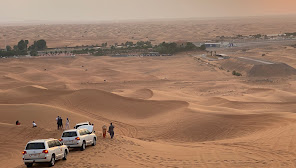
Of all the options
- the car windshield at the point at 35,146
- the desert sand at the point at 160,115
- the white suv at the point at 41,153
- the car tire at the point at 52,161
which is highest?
the car windshield at the point at 35,146

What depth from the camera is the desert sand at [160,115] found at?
56.7 feet

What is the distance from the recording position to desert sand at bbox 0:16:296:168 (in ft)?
56.7

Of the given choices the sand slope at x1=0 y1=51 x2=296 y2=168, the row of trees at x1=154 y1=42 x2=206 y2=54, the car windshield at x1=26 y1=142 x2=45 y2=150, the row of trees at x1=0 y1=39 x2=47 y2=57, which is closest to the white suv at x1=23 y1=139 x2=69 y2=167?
the car windshield at x1=26 y1=142 x2=45 y2=150

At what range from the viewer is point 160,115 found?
3102 centimetres

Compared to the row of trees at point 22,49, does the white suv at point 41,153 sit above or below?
above

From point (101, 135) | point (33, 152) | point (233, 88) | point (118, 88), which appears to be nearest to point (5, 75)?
point (118, 88)

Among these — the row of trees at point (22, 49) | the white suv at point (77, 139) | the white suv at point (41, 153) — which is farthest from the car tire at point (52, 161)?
the row of trees at point (22, 49)

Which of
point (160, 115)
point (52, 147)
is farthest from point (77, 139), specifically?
point (160, 115)

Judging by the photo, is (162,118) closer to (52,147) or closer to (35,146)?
(52,147)

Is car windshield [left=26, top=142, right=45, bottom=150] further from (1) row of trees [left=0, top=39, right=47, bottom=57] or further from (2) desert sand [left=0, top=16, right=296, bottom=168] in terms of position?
(1) row of trees [left=0, top=39, right=47, bottom=57]

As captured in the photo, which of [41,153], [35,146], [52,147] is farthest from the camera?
[52,147]

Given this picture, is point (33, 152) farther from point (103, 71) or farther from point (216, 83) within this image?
point (103, 71)

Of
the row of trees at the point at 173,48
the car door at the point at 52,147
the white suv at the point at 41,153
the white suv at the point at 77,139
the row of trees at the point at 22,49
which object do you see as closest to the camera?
the white suv at the point at 41,153

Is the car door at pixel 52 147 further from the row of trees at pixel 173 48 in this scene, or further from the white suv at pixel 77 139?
the row of trees at pixel 173 48
